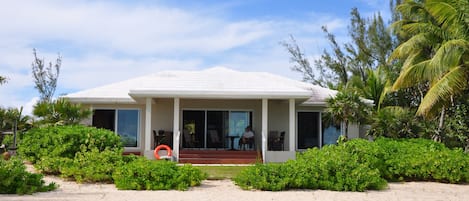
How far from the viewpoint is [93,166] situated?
12797 mm

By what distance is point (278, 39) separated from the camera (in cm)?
3888

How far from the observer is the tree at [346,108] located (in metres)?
18.9

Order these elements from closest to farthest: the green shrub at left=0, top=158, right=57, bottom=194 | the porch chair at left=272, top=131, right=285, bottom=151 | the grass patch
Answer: the green shrub at left=0, top=158, right=57, bottom=194 → the grass patch → the porch chair at left=272, top=131, right=285, bottom=151

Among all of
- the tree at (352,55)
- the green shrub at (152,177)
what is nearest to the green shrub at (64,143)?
Result: the green shrub at (152,177)

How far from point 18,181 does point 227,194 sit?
468 centimetres

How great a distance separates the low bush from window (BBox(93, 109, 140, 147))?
30.5 feet

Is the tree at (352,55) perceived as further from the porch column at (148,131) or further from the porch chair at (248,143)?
the porch column at (148,131)

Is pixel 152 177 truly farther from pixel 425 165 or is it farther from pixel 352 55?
pixel 352 55

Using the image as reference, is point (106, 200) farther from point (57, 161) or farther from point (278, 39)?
point (278, 39)

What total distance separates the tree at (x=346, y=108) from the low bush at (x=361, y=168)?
326 cm

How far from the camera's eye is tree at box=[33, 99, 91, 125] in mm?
17453

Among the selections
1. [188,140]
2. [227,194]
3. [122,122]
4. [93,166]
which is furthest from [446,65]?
[122,122]

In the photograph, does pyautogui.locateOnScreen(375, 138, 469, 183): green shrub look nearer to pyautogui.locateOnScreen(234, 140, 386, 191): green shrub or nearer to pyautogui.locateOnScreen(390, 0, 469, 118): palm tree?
pyautogui.locateOnScreen(234, 140, 386, 191): green shrub

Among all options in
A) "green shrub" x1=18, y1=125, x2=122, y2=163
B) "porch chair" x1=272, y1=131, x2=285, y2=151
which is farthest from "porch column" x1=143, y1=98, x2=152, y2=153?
"porch chair" x1=272, y1=131, x2=285, y2=151
